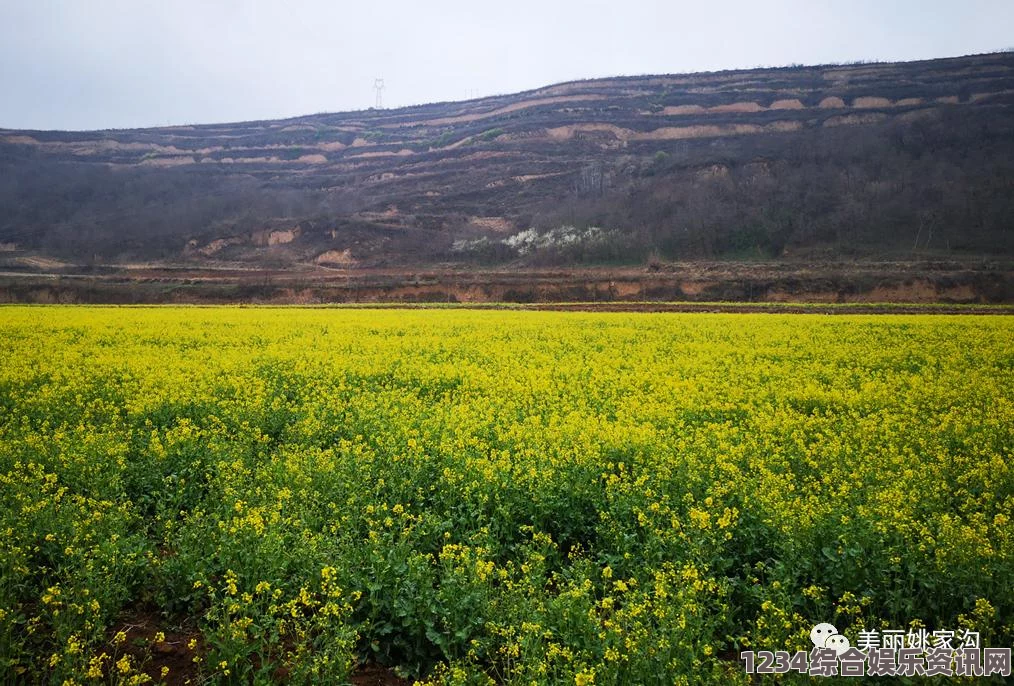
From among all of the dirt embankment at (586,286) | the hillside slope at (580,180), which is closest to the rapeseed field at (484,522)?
the dirt embankment at (586,286)

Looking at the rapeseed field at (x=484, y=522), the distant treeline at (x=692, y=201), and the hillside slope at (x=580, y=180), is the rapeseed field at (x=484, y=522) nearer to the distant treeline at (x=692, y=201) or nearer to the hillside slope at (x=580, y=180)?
the distant treeline at (x=692, y=201)

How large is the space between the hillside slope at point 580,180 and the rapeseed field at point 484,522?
155ft

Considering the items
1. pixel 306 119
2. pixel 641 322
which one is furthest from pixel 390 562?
pixel 306 119

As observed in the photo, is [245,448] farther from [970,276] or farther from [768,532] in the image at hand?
[970,276]

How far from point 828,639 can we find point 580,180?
75.6 m

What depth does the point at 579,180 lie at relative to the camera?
248 ft

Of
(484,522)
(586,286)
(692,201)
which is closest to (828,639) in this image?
(484,522)

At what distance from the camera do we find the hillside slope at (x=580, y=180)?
2185 inches

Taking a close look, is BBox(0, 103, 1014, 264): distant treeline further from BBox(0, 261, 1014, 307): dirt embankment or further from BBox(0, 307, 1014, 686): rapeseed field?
BBox(0, 307, 1014, 686): rapeseed field

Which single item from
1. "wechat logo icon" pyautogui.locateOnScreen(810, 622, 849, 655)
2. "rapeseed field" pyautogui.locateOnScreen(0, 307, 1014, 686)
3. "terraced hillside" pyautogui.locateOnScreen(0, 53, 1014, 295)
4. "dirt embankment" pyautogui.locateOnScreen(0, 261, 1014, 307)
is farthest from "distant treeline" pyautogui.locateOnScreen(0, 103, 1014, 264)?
"wechat logo icon" pyautogui.locateOnScreen(810, 622, 849, 655)

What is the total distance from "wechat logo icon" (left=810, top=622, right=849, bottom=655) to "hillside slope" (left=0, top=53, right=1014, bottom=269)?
172ft

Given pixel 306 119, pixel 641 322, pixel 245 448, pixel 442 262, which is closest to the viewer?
pixel 245 448

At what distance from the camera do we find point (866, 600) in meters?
4.20

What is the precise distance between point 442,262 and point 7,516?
56668 millimetres
